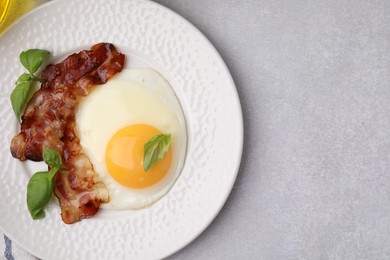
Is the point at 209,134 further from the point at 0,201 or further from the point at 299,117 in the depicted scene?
the point at 0,201

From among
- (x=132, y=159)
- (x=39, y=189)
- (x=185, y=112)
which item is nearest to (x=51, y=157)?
(x=39, y=189)

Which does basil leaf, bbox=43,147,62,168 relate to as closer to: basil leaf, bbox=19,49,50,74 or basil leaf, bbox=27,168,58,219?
basil leaf, bbox=27,168,58,219

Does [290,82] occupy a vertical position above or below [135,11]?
below

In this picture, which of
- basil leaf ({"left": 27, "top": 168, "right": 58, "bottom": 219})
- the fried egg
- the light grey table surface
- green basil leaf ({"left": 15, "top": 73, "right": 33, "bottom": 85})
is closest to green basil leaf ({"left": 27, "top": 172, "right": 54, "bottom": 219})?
basil leaf ({"left": 27, "top": 168, "right": 58, "bottom": 219})

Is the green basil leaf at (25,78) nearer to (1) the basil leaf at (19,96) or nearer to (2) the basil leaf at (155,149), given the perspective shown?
(1) the basil leaf at (19,96)

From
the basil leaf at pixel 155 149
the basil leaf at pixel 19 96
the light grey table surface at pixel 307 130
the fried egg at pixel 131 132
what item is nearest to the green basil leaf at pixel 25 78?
the basil leaf at pixel 19 96

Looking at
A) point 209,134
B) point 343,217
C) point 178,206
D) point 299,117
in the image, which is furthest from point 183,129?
point 343,217
